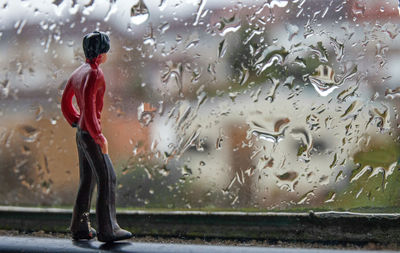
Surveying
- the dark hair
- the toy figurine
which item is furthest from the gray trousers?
the dark hair

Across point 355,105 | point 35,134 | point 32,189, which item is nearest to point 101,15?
point 35,134

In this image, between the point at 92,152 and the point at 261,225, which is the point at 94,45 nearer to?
the point at 92,152

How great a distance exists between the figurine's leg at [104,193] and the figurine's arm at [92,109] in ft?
0.04

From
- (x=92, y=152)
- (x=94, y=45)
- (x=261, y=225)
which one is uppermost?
(x=94, y=45)

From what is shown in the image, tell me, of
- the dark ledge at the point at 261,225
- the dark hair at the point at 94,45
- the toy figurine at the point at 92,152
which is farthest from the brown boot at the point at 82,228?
the dark hair at the point at 94,45

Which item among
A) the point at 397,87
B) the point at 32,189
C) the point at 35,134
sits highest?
the point at 397,87

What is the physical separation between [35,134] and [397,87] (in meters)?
0.72

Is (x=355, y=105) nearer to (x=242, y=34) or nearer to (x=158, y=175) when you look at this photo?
(x=242, y=34)

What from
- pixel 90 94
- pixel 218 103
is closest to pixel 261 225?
pixel 218 103

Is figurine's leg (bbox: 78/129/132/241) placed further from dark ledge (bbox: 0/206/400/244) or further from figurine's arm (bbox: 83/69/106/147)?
dark ledge (bbox: 0/206/400/244)

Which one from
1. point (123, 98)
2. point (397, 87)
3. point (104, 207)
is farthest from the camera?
point (123, 98)

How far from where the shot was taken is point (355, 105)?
0.65m

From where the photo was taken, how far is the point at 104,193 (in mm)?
541

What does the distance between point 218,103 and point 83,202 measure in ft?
0.99
